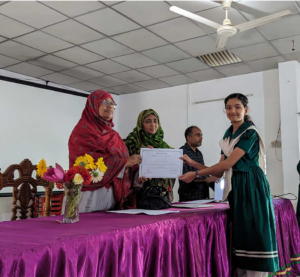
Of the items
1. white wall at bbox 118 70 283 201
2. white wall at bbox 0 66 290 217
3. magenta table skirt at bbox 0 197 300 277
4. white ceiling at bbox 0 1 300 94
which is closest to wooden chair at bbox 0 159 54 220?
magenta table skirt at bbox 0 197 300 277

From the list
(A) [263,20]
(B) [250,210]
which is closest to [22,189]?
(B) [250,210]

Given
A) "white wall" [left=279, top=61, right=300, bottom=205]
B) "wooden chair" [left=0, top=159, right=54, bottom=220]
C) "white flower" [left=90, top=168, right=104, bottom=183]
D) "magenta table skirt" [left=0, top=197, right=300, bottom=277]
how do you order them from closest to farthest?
"magenta table skirt" [left=0, top=197, right=300, bottom=277]
"white flower" [left=90, top=168, right=104, bottom=183]
"wooden chair" [left=0, top=159, right=54, bottom=220]
"white wall" [left=279, top=61, right=300, bottom=205]

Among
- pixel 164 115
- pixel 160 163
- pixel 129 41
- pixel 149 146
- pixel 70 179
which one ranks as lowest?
pixel 70 179

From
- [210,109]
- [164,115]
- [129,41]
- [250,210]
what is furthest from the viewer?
[164,115]

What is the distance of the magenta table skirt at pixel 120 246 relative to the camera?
A: 1.03 metres

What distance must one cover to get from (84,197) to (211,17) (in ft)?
8.24

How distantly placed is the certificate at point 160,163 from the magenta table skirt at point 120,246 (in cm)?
38

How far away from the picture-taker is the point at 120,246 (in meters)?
1.30

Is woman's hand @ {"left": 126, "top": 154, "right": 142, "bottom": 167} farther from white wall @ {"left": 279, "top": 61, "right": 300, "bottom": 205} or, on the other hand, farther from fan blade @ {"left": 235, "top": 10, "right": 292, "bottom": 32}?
white wall @ {"left": 279, "top": 61, "right": 300, "bottom": 205}

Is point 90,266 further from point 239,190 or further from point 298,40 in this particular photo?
point 298,40

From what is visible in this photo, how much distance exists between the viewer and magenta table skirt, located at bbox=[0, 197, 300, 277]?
1.03 meters

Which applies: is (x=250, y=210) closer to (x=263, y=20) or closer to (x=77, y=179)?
(x=77, y=179)

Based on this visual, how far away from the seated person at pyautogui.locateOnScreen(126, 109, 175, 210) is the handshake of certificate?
0.24 feet

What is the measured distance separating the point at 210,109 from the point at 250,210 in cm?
407
